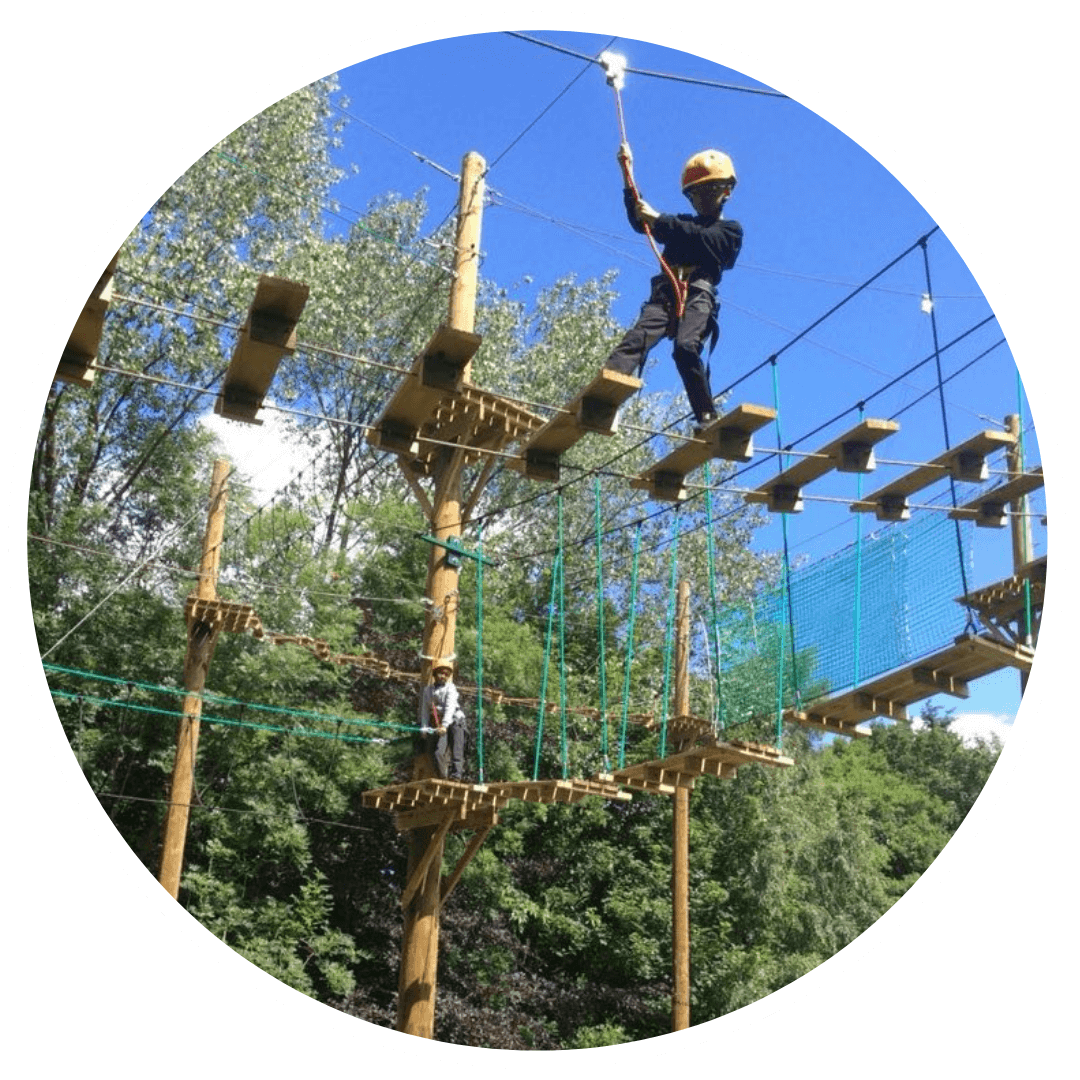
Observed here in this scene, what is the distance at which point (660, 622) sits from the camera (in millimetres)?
15469

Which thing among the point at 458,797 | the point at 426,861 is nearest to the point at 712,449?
the point at 458,797

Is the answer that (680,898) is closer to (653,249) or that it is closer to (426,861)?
(426,861)

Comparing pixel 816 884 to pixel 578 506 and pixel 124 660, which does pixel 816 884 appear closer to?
pixel 578 506

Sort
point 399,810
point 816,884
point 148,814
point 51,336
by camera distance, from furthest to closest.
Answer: point 816,884 < point 148,814 < point 399,810 < point 51,336

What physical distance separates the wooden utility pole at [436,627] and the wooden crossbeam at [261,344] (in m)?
1.42

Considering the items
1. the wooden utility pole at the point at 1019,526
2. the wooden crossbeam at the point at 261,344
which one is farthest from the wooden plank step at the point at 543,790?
the wooden utility pole at the point at 1019,526

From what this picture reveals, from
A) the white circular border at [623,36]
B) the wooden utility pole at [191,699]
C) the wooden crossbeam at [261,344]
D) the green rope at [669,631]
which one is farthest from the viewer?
the wooden utility pole at [191,699]

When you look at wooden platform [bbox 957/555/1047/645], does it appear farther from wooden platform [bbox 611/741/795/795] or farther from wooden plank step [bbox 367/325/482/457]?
wooden plank step [bbox 367/325/482/457]

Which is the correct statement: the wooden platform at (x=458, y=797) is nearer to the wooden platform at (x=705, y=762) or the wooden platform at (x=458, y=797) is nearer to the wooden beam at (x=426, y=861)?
the wooden beam at (x=426, y=861)

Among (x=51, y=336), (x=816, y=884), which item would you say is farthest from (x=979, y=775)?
(x=51, y=336)

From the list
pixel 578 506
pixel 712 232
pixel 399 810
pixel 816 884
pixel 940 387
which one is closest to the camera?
pixel 712 232

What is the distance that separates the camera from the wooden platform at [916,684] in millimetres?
7148

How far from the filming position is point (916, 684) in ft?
25.0

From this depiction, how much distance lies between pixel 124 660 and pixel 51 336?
8.45 metres
